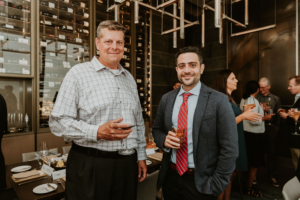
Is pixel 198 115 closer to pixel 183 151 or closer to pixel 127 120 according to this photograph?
pixel 183 151

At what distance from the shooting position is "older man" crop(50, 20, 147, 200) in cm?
121

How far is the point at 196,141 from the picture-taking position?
1307mm

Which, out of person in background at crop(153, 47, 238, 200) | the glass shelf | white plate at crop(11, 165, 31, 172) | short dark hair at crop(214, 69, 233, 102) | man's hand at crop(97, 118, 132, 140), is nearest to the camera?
man's hand at crop(97, 118, 132, 140)

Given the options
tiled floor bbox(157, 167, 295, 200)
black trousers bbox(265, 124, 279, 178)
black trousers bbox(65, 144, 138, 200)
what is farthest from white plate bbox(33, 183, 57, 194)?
black trousers bbox(265, 124, 279, 178)

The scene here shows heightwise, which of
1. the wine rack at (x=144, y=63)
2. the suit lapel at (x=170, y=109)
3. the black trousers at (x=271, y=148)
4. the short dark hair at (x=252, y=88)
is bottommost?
the black trousers at (x=271, y=148)

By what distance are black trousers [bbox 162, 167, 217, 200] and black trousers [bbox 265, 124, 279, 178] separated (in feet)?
9.49

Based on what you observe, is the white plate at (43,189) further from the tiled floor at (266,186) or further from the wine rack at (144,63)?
the wine rack at (144,63)

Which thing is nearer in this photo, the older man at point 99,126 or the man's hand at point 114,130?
the man's hand at point 114,130

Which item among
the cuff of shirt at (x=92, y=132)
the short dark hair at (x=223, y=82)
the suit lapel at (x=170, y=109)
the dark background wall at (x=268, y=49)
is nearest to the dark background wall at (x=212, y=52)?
the dark background wall at (x=268, y=49)

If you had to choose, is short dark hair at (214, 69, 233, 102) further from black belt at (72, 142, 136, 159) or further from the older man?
black belt at (72, 142, 136, 159)

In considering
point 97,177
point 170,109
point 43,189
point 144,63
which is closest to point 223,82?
point 170,109

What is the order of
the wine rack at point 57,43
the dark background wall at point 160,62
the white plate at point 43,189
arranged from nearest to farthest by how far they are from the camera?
1. the white plate at point 43,189
2. the wine rack at point 57,43
3. the dark background wall at point 160,62

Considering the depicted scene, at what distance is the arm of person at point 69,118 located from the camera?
1.17 meters

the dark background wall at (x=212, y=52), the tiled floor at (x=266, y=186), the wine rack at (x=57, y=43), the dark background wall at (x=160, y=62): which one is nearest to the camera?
the tiled floor at (x=266, y=186)
